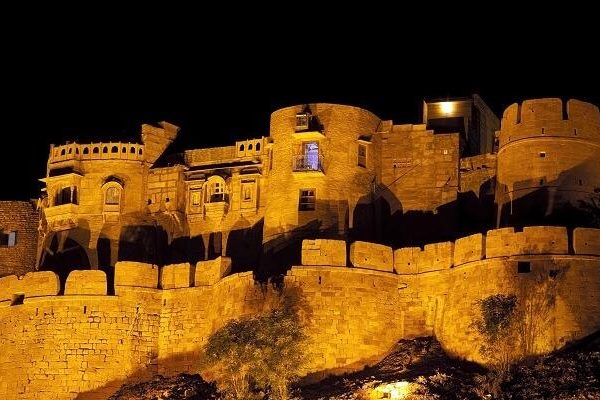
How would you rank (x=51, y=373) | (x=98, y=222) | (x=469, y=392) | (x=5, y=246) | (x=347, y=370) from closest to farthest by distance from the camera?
(x=469, y=392)
(x=347, y=370)
(x=51, y=373)
(x=98, y=222)
(x=5, y=246)

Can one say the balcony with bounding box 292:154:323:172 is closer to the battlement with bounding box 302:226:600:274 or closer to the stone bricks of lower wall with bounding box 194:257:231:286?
the stone bricks of lower wall with bounding box 194:257:231:286

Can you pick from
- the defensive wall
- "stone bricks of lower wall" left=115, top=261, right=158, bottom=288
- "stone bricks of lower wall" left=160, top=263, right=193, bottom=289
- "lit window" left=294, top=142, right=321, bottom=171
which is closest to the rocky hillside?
the defensive wall

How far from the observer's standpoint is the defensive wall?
5153cm

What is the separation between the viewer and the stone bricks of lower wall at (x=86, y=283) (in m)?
57.5

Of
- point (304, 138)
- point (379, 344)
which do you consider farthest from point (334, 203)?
point (379, 344)

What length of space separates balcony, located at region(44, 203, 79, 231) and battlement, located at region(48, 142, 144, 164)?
1.99m

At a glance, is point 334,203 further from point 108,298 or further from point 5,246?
point 5,246

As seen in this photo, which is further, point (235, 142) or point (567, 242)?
point (235, 142)

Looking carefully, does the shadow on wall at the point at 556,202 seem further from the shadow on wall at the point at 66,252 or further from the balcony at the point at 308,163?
the shadow on wall at the point at 66,252

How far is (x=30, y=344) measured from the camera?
188 ft

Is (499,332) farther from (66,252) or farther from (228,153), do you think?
(66,252)

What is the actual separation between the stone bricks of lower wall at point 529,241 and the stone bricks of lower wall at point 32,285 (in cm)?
1630

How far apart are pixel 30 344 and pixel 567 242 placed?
19.9 metres

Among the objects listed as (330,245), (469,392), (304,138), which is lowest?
(469,392)
